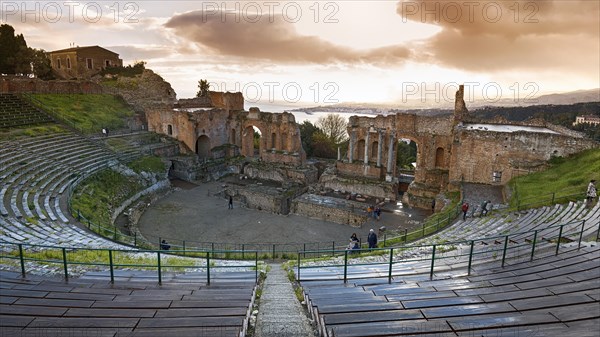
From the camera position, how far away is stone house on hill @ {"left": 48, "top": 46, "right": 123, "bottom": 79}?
49.8 meters

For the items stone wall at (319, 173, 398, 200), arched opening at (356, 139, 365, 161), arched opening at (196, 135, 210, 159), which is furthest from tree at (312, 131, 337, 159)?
stone wall at (319, 173, 398, 200)

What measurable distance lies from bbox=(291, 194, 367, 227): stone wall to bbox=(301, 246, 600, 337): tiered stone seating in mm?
13235

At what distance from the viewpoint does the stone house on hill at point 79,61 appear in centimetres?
4975

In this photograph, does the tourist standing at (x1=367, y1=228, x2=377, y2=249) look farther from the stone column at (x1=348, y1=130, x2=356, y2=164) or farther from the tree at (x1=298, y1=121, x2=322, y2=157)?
the tree at (x1=298, y1=121, x2=322, y2=157)

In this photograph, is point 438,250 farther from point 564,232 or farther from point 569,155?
point 569,155

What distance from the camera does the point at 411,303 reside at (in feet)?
23.2

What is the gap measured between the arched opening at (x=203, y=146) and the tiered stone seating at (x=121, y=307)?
1030 inches

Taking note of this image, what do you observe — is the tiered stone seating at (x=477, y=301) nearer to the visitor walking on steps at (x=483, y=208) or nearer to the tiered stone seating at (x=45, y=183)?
the visitor walking on steps at (x=483, y=208)

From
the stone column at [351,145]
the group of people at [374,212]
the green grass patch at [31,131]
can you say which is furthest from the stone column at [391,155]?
the green grass patch at [31,131]

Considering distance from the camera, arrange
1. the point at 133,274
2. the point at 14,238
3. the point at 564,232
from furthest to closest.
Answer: the point at 14,238, the point at 564,232, the point at 133,274

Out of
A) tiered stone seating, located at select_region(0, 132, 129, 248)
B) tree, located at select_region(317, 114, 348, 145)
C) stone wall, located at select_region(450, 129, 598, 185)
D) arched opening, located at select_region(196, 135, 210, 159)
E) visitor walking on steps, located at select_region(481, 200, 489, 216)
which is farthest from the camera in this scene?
tree, located at select_region(317, 114, 348, 145)

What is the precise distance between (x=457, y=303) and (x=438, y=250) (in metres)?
6.06

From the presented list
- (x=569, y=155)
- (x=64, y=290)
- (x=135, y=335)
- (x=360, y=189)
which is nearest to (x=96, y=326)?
(x=135, y=335)

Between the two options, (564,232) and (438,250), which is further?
(438,250)
